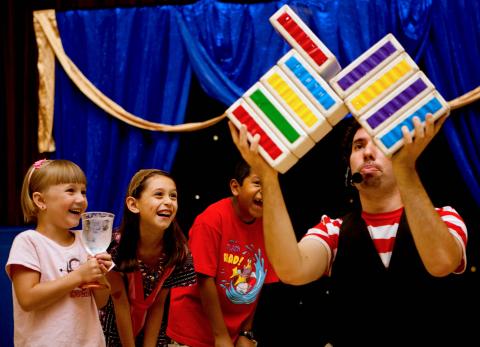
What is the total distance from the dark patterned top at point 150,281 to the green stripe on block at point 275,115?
1.27 metres

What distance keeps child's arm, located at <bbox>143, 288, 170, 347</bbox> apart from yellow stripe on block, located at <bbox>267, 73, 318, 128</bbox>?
1.37 m

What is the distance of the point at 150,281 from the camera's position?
2.72 m

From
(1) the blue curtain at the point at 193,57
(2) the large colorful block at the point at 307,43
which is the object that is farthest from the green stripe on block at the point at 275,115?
(1) the blue curtain at the point at 193,57

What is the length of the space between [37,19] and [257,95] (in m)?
3.01

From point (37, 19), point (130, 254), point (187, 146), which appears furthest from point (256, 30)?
point (130, 254)

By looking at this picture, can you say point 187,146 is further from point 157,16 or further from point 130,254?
point 130,254

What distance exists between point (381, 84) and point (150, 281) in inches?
59.2

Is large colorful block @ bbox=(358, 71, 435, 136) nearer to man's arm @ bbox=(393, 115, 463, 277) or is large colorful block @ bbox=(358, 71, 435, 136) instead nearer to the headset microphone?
man's arm @ bbox=(393, 115, 463, 277)

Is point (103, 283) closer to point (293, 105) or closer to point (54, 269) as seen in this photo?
point (54, 269)

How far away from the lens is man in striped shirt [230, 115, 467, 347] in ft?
5.22

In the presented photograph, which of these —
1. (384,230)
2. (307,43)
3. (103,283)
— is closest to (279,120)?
(307,43)

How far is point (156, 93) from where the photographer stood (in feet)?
→ 13.4

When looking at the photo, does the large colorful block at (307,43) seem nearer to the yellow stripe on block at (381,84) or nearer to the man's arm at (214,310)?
the yellow stripe on block at (381,84)

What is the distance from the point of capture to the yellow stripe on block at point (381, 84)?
1618 millimetres
